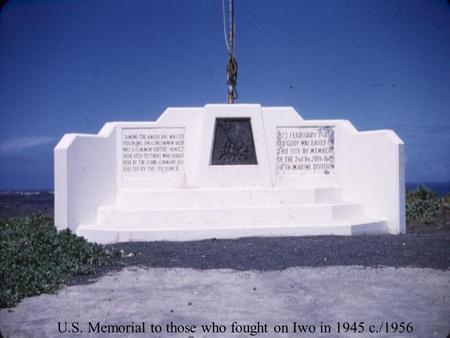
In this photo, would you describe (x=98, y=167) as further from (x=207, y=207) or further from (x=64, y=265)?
(x=64, y=265)

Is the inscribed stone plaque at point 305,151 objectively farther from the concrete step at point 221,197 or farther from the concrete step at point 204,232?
the concrete step at point 204,232

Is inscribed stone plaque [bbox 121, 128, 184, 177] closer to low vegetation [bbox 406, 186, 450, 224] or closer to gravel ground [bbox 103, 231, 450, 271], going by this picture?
gravel ground [bbox 103, 231, 450, 271]

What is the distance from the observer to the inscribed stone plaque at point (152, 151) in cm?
1216

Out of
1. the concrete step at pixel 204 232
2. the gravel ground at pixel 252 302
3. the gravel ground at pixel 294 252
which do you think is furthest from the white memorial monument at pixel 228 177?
the gravel ground at pixel 252 302

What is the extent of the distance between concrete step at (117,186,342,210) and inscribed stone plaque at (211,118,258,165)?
42.7 inches

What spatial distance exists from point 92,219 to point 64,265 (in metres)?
3.91

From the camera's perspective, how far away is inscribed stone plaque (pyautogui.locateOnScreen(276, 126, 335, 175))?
12461 mm

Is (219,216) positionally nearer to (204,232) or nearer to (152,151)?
(204,232)

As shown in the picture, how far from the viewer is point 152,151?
12258 millimetres

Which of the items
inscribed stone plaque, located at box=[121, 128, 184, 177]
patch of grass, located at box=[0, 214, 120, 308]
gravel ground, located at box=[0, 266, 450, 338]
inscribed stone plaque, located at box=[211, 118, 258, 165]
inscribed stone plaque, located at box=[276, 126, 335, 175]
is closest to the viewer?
gravel ground, located at box=[0, 266, 450, 338]

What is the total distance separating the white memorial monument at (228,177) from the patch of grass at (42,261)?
159 cm

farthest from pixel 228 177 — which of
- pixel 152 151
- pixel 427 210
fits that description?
pixel 427 210

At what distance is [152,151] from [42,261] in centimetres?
520

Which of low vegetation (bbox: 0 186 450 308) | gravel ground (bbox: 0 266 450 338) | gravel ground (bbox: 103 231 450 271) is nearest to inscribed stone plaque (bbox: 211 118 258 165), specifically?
gravel ground (bbox: 103 231 450 271)
